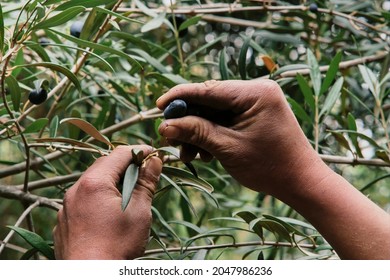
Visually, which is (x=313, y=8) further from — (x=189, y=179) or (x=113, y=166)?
A: (x=113, y=166)

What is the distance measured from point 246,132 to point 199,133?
3.1 inches

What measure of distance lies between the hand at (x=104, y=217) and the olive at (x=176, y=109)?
15 centimetres

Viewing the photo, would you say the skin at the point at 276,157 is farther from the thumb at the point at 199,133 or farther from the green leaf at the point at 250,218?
the green leaf at the point at 250,218

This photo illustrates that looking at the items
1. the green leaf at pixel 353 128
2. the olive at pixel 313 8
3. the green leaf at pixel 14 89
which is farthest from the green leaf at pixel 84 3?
the olive at pixel 313 8

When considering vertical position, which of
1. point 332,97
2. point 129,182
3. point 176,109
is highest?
point 176,109

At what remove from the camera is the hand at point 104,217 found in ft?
3.22

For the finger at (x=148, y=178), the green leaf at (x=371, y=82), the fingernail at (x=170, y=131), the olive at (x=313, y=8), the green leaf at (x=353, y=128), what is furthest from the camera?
the olive at (x=313, y=8)

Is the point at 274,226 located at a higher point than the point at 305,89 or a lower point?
lower

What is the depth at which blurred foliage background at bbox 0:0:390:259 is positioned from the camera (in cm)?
118

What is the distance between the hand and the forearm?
9.4 inches

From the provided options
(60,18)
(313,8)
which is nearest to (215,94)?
(60,18)

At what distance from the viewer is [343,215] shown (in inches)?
39.4

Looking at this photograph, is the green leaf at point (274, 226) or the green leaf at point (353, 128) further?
the green leaf at point (353, 128)
